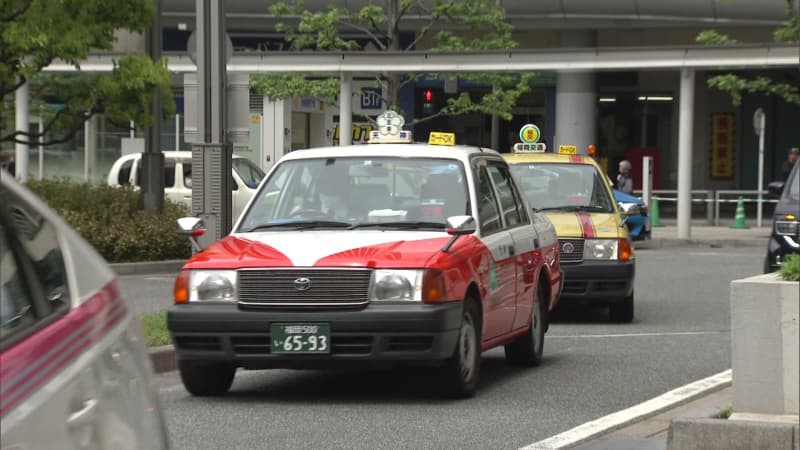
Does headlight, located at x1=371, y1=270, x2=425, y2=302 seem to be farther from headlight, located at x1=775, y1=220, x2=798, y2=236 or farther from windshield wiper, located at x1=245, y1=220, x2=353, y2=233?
headlight, located at x1=775, y1=220, x2=798, y2=236

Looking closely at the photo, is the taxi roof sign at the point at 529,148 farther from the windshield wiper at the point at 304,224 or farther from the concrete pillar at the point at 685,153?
the concrete pillar at the point at 685,153

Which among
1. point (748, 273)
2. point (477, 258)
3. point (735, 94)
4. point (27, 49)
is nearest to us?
point (477, 258)

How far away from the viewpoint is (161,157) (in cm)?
2548

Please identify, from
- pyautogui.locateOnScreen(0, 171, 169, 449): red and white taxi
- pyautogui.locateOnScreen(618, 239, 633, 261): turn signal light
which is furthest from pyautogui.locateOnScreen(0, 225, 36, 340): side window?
pyautogui.locateOnScreen(618, 239, 633, 261): turn signal light

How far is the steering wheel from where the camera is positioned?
10.5 m

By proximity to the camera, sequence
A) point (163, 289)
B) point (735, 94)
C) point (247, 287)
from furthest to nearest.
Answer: point (735, 94), point (163, 289), point (247, 287)

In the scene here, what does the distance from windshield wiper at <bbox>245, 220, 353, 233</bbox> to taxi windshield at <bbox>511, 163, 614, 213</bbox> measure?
237 inches

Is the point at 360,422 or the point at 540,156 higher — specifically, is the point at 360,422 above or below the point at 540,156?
below

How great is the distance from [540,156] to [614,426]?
8.28 meters

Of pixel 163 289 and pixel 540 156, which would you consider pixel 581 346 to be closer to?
pixel 540 156

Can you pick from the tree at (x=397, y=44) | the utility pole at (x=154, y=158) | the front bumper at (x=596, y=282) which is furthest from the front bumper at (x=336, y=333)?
the tree at (x=397, y=44)

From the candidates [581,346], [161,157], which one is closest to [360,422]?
[581,346]

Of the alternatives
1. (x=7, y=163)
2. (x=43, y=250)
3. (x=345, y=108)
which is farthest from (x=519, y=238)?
(x=7, y=163)

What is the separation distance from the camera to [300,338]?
9.39 metres
